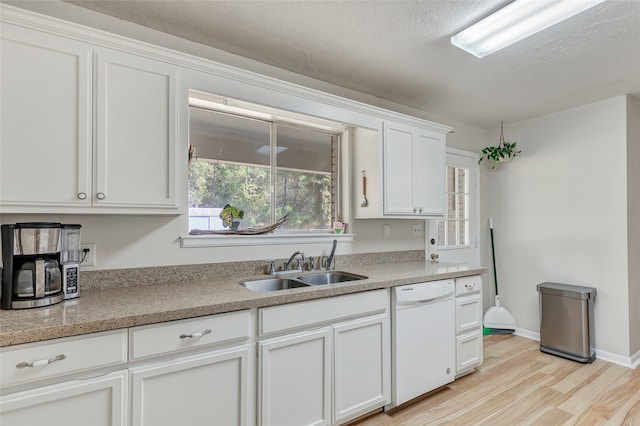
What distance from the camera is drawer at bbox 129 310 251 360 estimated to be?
51.7 inches

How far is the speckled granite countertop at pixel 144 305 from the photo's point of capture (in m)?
1.16

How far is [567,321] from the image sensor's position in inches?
121

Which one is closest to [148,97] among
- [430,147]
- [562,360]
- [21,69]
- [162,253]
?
[21,69]

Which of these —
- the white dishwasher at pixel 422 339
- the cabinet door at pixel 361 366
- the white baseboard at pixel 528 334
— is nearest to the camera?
the cabinet door at pixel 361 366

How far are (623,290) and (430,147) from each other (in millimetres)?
2207

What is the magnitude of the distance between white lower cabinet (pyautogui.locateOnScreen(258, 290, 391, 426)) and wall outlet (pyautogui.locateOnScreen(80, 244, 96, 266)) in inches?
38.2

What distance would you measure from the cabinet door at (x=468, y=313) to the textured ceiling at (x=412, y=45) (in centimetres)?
181

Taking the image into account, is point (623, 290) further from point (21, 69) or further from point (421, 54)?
point (21, 69)

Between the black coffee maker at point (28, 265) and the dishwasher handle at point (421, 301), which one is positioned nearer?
the black coffee maker at point (28, 265)

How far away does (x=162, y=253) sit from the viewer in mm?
1930

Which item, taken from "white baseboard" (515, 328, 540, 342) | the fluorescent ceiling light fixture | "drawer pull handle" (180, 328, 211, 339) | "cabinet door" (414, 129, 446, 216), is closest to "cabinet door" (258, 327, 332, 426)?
"drawer pull handle" (180, 328, 211, 339)

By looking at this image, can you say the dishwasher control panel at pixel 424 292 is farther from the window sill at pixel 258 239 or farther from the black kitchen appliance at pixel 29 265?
the black kitchen appliance at pixel 29 265

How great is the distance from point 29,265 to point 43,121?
24.8 inches

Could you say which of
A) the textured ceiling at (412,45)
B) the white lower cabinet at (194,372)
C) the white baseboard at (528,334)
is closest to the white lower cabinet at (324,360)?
the white lower cabinet at (194,372)
